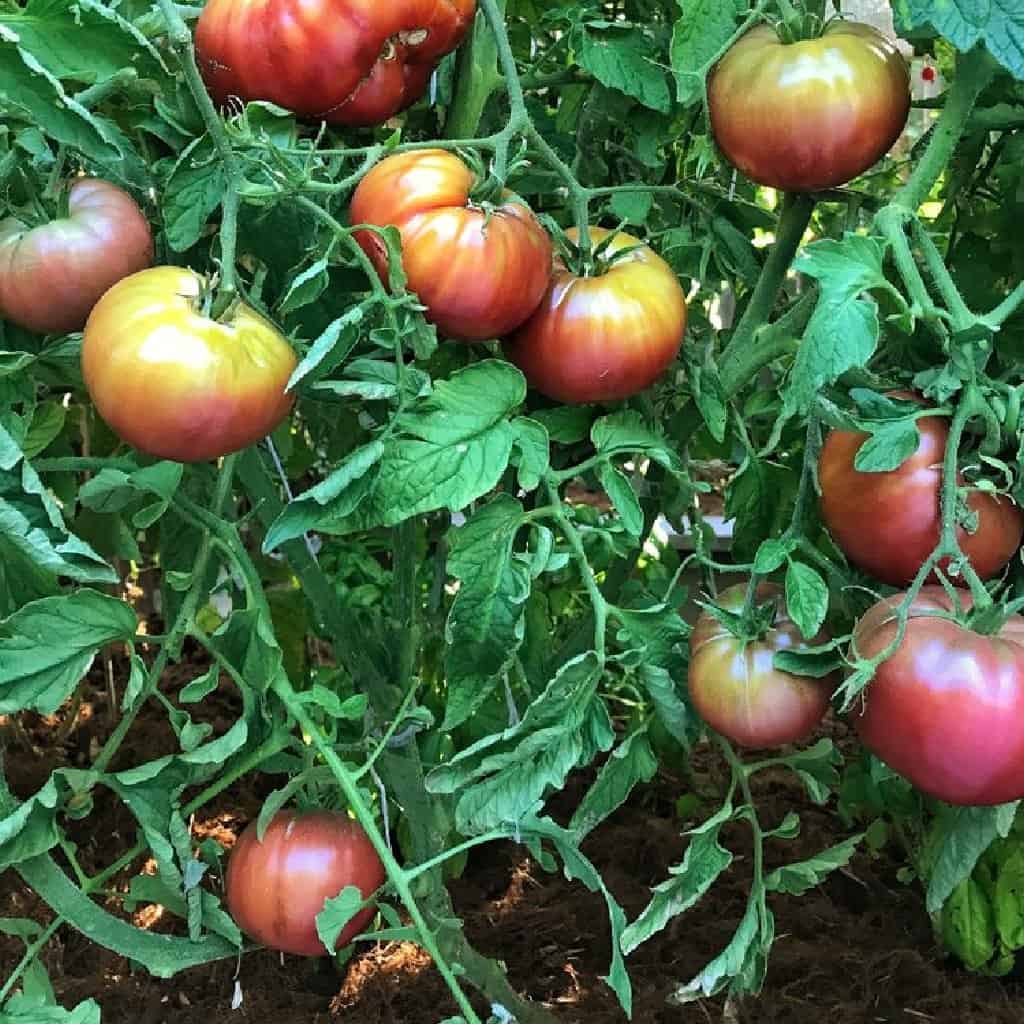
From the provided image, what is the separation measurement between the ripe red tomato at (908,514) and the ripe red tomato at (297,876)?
0.40 metres

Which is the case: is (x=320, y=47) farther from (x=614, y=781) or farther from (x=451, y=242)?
(x=614, y=781)

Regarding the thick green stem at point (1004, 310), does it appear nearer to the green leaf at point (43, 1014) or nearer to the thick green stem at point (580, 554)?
the thick green stem at point (580, 554)

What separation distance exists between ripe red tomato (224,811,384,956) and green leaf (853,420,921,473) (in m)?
0.44

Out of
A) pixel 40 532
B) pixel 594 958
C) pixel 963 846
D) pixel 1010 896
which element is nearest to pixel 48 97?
pixel 40 532

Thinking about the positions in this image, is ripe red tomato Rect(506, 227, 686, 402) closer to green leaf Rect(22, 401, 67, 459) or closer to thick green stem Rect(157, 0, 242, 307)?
thick green stem Rect(157, 0, 242, 307)

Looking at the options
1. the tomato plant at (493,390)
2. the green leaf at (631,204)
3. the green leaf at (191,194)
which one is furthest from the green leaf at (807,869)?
the green leaf at (191,194)

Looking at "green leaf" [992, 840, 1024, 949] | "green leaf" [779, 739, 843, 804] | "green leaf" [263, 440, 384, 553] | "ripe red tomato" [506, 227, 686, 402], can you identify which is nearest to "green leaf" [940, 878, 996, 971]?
"green leaf" [992, 840, 1024, 949]

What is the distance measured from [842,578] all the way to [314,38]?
424 millimetres

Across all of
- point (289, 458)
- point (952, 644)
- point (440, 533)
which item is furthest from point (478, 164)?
point (289, 458)

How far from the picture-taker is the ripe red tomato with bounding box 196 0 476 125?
2.00 feet

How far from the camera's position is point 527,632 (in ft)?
3.29

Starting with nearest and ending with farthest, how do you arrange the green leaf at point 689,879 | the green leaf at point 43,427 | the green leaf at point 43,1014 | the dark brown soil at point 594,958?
the green leaf at point 43,1014
the green leaf at point 689,879
the green leaf at point 43,427
the dark brown soil at point 594,958

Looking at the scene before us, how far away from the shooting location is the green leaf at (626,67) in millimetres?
747

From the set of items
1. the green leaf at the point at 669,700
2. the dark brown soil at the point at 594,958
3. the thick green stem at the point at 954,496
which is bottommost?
the dark brown soil at the point at 594,958
